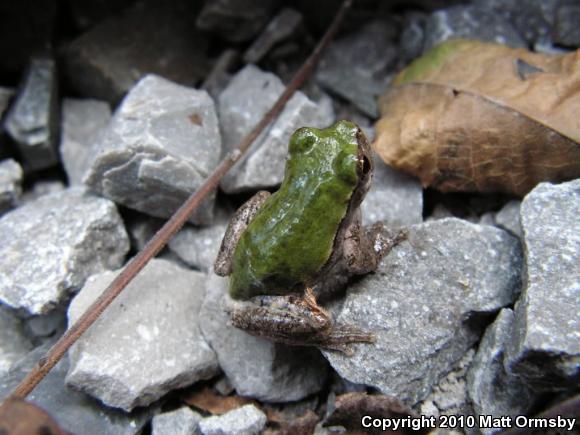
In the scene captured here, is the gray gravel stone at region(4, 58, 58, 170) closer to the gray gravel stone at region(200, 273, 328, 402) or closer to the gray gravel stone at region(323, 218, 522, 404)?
the gray gravel stone at region(200, 273, 328, 402)

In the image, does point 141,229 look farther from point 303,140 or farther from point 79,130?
point 303,140

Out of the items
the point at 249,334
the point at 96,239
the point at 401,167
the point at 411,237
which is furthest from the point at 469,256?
the point at 96,239

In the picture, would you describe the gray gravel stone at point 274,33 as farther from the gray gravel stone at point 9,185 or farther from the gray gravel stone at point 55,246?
the gray gravel stone at point 9,185

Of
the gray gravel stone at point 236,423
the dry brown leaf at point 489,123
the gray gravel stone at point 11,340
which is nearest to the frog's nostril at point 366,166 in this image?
the dry brown leaf at point 489,123

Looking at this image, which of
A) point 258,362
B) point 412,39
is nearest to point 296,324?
point 258,362

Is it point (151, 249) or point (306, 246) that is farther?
point (151, 249)

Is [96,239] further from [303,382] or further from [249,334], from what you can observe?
[303,382]
